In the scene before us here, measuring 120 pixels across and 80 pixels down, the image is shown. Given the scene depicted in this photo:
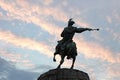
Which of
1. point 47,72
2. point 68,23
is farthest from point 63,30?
point 47,72

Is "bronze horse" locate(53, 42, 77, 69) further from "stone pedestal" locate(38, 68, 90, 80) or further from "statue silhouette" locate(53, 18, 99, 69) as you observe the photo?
"stone pedestal" locate(38, 68, 90, 80)

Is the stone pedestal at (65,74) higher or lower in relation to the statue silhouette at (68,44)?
lower

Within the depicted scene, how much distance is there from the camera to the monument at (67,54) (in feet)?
82.4

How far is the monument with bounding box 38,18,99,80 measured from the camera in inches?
989

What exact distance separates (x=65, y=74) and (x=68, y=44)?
3.01m

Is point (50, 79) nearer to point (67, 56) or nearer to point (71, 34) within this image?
point (67, 56)

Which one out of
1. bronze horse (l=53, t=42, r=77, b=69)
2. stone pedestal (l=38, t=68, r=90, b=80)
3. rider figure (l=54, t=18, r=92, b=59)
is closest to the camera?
stone pedestal (l=38, t=68, r=90, b=80)

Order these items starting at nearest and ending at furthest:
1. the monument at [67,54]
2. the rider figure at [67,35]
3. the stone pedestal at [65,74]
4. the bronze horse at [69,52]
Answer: the stone pedestal at [65,74]
the monument at [67,54]
the bronze horse at [69,52]
the rider figure at [67,35]

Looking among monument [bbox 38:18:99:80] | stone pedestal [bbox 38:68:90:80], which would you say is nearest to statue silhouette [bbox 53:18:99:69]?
monument [bbox 38:18:99:80]

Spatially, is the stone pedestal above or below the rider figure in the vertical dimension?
below

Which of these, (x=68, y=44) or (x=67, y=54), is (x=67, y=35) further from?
(x=67, y=54)

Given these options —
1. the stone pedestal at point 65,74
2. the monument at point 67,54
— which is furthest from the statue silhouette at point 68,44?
the stone pedestal at point 65,74

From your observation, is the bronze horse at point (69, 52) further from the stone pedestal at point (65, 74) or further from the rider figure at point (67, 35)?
the stone pedestal at point (65, 74)

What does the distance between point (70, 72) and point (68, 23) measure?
4.74m
